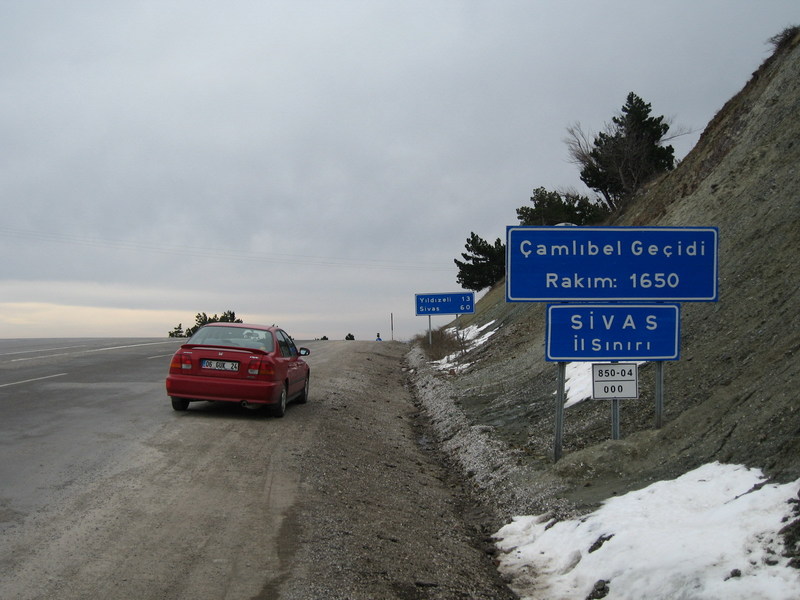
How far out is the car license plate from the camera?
12.8 m

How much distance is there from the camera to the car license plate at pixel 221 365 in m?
12.8

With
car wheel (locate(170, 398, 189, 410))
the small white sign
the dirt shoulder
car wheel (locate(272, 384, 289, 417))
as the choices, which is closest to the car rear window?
car wheel (locate(272, 384, 289, 417))

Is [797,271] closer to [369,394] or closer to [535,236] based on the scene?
[535,236]

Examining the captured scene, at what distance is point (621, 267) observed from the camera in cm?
958

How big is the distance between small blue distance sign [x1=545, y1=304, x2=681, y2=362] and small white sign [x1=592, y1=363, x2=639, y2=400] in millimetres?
174

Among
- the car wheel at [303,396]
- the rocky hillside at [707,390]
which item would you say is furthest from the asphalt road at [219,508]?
the car wheel at [303,396]

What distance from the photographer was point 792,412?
668 centimetres

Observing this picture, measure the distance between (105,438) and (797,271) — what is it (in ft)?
31.5

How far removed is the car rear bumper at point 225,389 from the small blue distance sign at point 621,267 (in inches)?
197

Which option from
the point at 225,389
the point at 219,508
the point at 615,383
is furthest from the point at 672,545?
the point at 225,389

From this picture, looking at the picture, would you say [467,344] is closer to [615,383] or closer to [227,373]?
[227,373]

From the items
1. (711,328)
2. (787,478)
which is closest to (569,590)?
(787,478)

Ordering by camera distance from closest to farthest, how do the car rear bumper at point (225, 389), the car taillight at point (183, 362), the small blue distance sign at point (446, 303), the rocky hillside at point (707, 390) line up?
1. the rocky hillside at point (707, 390)
2. the car rear bumper at point (225, 389)
3. the car taillight at point (183, 362)
4. the small blue distance sign at point (446, 303)

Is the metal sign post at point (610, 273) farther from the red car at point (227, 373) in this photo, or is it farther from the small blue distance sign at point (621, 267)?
the red car at point (227, 373)
